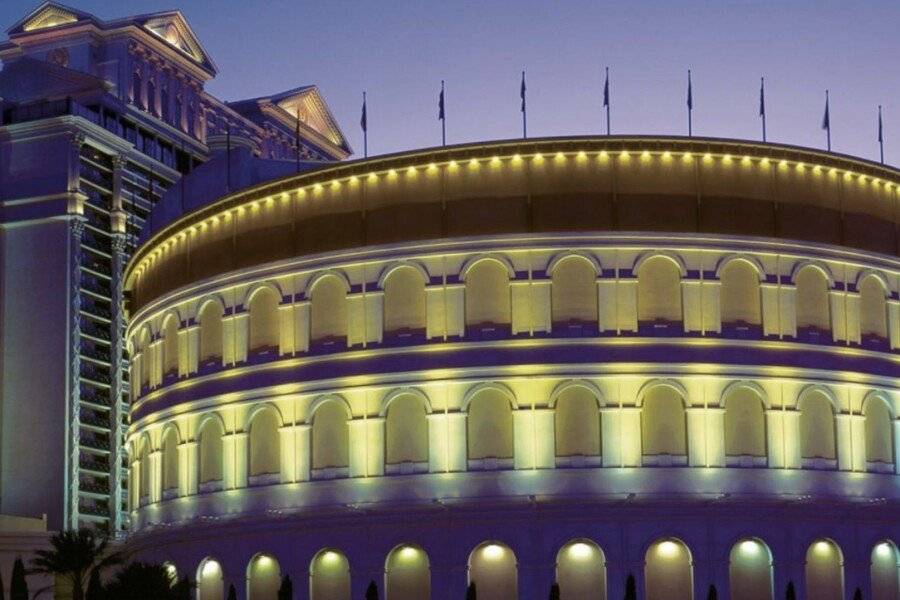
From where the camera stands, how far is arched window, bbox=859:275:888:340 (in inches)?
2355

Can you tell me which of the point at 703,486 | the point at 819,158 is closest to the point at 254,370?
the point at 703,486

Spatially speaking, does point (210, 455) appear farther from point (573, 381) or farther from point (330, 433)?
point (573, 381)

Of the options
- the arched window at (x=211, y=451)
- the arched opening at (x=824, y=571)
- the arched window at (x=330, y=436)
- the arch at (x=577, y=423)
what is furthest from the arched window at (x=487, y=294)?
the arched opening at (x=824, y=571)

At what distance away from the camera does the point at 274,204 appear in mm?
61906

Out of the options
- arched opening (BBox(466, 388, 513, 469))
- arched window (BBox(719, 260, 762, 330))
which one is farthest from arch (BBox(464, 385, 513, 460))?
arched window (BBox(719, 260, 762, 330))

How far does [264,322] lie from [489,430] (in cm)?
969

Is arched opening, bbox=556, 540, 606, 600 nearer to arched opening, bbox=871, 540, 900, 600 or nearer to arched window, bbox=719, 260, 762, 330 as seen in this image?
arched window, bbox=719, 260, 762, 330

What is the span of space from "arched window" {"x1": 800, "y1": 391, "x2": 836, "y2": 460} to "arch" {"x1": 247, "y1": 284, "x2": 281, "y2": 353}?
17839mm

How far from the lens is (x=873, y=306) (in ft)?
197

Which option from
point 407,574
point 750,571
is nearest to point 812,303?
point 750,571

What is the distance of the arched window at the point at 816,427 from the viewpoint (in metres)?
57.5

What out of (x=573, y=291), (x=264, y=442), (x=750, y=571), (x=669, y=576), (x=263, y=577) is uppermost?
(x=573, y=291)

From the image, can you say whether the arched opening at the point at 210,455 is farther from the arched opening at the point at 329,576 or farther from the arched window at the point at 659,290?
the arched window at the point at 659,290

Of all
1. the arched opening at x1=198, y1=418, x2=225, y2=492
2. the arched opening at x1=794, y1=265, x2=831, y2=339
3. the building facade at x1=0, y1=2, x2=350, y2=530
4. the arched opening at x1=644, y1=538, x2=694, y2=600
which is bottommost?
the arched opening at x1=644, y1=538, x2=694, y2=600
